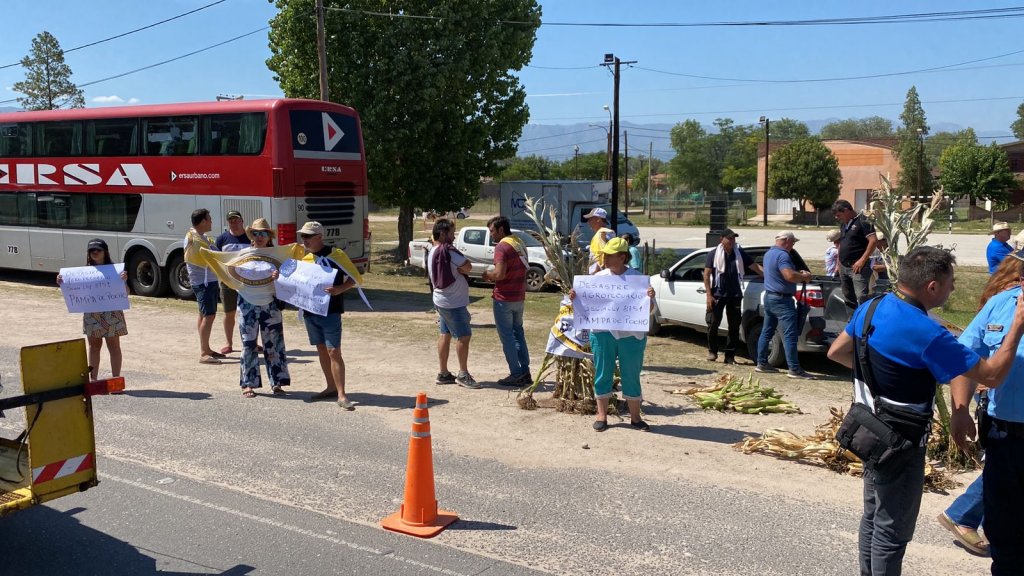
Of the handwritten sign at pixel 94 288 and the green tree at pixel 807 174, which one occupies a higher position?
the green tree at pixel 807 174

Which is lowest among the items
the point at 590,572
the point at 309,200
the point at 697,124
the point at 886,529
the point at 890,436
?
the point at 590,572

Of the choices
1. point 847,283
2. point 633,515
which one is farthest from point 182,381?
point 847,283

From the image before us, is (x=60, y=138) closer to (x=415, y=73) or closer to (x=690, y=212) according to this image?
(x=415, y=73)

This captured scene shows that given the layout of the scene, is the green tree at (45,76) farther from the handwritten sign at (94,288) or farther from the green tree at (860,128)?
the green tree at (860,128)

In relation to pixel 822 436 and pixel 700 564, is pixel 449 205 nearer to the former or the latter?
pixel 822 436

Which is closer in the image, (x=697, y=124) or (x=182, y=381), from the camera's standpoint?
(x=182, y=381)

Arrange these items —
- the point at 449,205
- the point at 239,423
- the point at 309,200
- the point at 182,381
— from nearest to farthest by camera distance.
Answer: the point at 239,423
the point at 182,381
the point at 309,200
the point at 449,205

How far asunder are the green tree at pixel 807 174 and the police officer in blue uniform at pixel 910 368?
197 feet

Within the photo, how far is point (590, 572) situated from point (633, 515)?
94 cm

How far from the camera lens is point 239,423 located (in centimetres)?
801

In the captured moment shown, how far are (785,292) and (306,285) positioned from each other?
5456 millimetres

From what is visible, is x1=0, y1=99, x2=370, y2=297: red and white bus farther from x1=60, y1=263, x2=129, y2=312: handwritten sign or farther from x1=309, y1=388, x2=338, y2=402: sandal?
x1=309, y1=388, x2=338, y2=402: sandal

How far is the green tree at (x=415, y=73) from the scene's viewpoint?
76.1 feet

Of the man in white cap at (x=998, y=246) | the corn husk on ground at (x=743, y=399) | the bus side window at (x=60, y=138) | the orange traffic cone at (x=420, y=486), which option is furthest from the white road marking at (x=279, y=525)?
the bus side window at (x=60, y=138)
